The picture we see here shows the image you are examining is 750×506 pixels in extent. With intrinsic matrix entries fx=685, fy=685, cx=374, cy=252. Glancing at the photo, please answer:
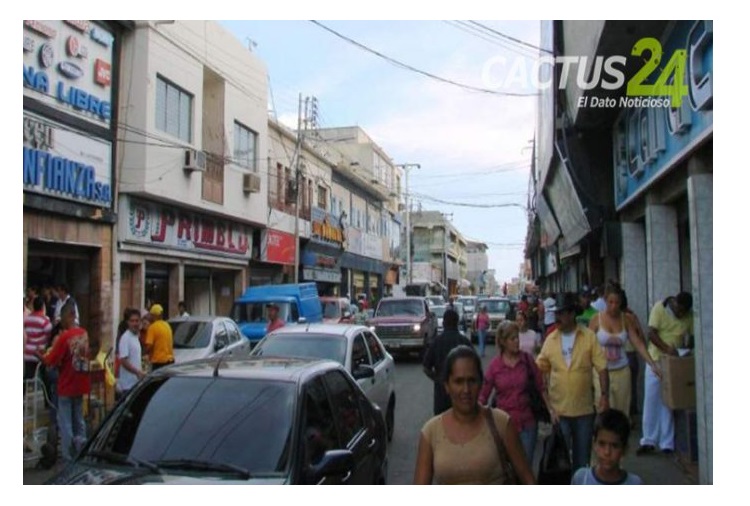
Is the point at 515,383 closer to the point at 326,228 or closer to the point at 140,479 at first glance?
the point at 140,479

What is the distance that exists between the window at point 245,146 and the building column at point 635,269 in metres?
13.7

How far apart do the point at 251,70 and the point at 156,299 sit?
8.42m

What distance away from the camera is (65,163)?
1355 centimetres

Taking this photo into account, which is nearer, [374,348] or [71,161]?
[374,348]

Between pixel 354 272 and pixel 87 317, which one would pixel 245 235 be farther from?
pixel 354 272

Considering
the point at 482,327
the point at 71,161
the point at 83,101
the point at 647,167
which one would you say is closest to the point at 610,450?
the point at 647,167

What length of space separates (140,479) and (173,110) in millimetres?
15497

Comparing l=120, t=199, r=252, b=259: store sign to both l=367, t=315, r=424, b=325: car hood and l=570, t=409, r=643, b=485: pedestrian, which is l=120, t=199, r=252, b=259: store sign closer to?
l=367, t=315, r=424, b=325: car hood

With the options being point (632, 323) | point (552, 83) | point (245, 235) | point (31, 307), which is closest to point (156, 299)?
point (245, 235)

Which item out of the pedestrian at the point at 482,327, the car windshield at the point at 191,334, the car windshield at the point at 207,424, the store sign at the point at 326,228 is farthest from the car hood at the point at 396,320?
the car windshield at the point at 207,424

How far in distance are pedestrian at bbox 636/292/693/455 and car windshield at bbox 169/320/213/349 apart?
713 centimetres

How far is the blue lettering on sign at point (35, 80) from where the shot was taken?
12205mm

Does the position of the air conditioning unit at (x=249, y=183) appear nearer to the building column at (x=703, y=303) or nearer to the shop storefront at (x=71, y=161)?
the shop storefront at (x=71, y=161)

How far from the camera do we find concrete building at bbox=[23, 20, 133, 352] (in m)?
12.6
